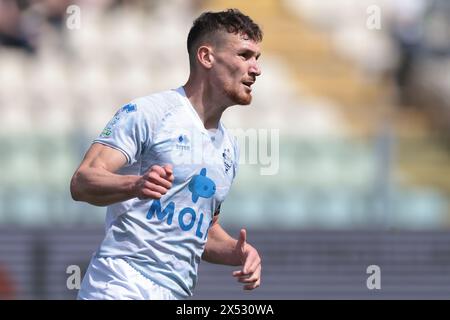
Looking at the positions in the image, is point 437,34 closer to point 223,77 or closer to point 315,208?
point 315,208

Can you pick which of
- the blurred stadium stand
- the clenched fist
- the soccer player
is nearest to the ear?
the soccer player

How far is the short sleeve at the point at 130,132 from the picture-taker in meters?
4.63

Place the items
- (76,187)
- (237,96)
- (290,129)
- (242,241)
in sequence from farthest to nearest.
A: (290,129)
(237,96)
(242,241)
(76,187)

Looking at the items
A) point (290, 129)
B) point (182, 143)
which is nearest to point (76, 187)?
→ point (182, 143)

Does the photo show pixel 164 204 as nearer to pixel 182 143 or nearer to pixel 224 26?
pixel 182 143

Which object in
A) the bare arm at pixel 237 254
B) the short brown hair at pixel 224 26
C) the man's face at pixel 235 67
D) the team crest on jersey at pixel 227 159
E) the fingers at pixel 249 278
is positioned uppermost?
the short brown hair at pixel 224 26

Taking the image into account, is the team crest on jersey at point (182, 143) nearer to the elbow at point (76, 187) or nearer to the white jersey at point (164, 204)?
the white jersey at point (164, 204)

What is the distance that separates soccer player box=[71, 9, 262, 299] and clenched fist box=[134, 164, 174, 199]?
426mm

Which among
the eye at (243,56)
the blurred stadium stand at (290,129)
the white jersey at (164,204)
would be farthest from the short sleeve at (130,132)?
the blurred stadium stand at (290,129)

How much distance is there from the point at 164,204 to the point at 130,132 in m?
0.37

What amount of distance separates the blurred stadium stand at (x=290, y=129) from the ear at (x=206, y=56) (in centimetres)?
490

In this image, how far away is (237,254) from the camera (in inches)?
199

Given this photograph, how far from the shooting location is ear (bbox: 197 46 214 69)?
511cm

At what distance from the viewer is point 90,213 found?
9.99 m
